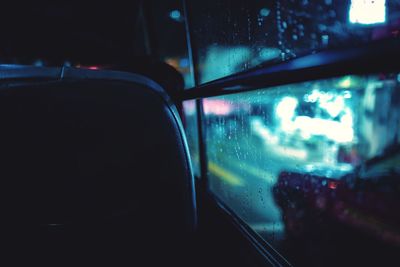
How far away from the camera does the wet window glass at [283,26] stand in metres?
0.99

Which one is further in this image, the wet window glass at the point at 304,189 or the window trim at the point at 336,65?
the wet window glass at the point at 304,189

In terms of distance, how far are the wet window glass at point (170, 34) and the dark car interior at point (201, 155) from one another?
0.04 m

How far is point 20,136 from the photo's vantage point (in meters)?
0.75

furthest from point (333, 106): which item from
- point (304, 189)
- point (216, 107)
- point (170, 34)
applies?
point (170, 34)

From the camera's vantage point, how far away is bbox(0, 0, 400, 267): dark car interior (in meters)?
0.76

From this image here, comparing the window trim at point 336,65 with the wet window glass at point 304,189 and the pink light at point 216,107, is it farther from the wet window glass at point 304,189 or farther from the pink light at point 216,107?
the pink light at point 216,107

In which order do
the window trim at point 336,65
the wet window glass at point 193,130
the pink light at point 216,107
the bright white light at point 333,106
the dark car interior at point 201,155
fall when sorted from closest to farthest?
the window trim at point 336,65, the dark car interior at point 201,155, the pink light at point 216,107, the wet window glass at point 193,130, the bright white light at point 333,106

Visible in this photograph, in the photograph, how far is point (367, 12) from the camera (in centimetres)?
98

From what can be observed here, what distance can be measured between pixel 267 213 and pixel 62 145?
44.9 inches

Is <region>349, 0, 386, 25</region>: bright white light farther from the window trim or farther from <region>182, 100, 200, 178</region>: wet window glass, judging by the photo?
<region>182, 100, 200, 178</region>: wet window glass

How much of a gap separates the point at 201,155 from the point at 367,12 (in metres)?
1.34

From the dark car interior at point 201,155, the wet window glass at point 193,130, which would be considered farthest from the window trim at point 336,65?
the wet window glass at point 193,130

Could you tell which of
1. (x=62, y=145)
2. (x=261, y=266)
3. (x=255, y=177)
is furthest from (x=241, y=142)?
(x=62, y=145)

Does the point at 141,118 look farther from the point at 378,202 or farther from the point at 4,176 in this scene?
the point at 378,202
